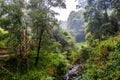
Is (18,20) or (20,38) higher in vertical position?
(18,20)

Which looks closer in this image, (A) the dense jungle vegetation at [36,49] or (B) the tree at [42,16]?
(A) the dense jungle vegetation at [36,49]

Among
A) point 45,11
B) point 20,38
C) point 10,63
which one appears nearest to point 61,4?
point 45,11

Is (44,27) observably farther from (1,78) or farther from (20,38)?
A: (1,78)

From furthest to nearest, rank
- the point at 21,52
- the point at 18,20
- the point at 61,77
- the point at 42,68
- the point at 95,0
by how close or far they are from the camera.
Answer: the point at 95,0 → the point at 61,77 → the point at 42,68 → the point at 21,52 → the point at 18,20

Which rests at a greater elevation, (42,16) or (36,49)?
(42,16)

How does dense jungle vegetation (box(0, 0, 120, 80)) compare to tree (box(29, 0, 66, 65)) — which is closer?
dense jungle vegetation (box(0, 0, 120, 80))

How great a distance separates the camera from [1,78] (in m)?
15.1

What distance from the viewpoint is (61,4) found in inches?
691

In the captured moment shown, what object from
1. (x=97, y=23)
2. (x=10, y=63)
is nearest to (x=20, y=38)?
(x=10, y=63)

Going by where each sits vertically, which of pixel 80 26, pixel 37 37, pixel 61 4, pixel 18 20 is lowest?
pixel 80 26

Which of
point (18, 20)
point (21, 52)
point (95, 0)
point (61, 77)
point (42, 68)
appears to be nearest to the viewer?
point (18, 20)

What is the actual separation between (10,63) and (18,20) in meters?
3.73

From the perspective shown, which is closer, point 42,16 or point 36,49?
point 42,16

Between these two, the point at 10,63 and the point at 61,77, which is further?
the point at 61,77
